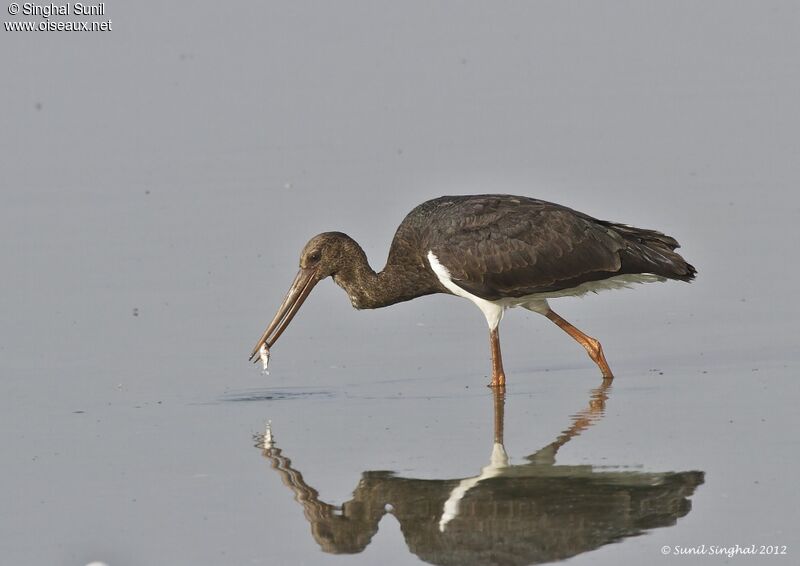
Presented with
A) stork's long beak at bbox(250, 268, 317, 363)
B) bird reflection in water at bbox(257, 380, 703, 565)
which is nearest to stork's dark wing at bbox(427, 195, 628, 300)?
stork's long beak at bbox(250, 268, 317, 363)

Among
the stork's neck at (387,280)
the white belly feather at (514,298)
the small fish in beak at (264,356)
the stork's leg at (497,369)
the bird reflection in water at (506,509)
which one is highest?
the stork's neck at (387,280)

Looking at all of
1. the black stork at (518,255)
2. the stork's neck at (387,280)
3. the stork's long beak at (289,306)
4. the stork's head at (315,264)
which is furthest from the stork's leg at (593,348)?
the stork's long beak at (289,306)

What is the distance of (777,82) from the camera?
26.1 meters

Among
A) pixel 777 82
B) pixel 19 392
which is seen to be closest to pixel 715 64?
pixel 777 82

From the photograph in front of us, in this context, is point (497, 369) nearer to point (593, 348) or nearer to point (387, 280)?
point (593, 348)

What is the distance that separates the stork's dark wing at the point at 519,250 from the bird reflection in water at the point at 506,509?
121 inches

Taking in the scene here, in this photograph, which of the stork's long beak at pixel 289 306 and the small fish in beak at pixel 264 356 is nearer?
the small fish in beak at pixel 264 356

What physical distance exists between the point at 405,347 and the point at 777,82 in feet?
41.8

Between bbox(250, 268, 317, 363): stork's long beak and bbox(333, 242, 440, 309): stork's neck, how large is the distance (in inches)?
11.6

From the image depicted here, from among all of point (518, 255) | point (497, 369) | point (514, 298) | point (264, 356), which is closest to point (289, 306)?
point (264, 356)

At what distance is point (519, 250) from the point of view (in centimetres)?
1445

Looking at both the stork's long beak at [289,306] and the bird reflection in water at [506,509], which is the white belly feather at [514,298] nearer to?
the stork's long beak at [289,306]

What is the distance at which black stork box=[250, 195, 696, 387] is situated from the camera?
1438cm

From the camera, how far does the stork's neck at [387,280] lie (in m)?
14.9
